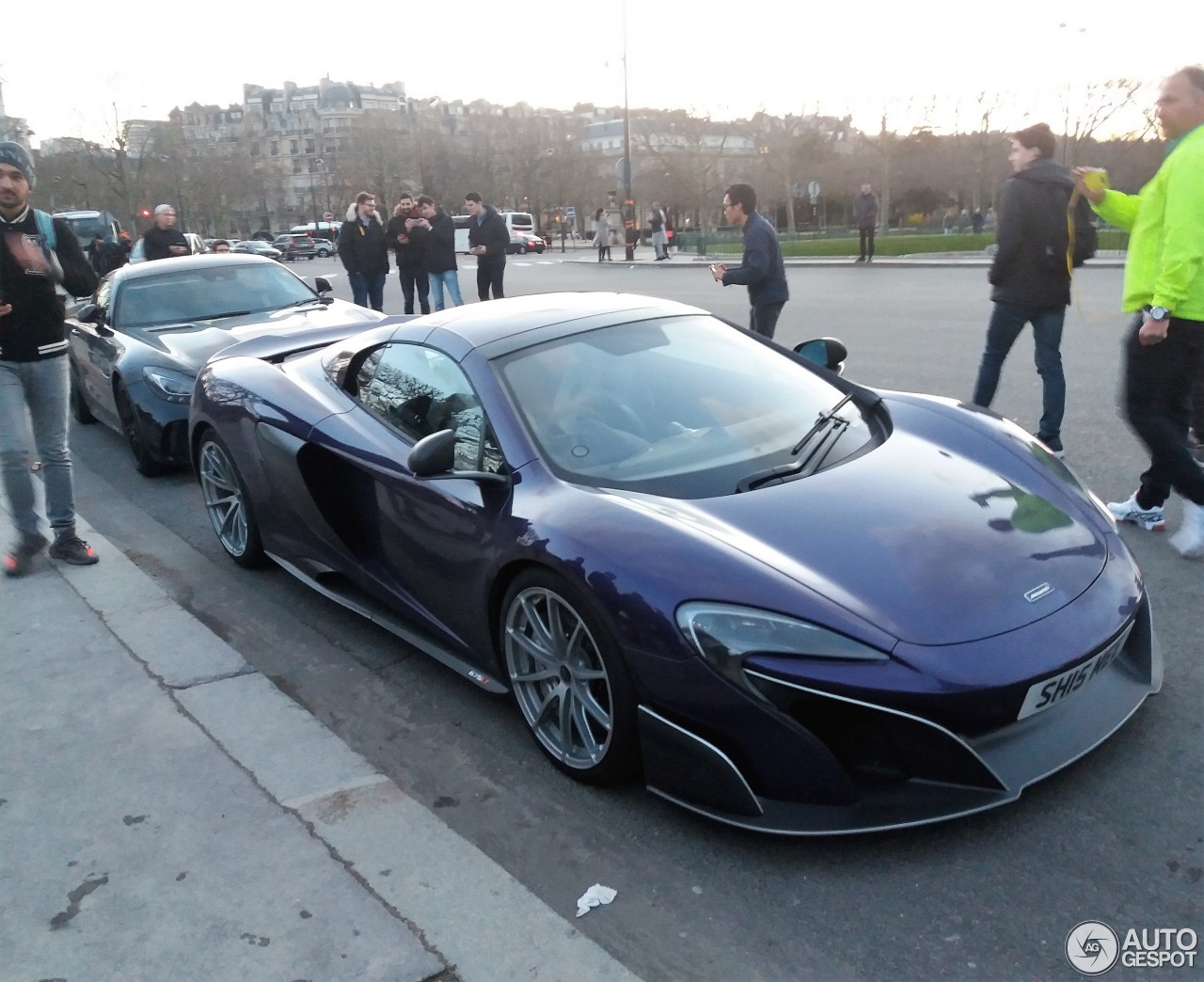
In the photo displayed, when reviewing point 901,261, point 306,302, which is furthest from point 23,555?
point 901,261

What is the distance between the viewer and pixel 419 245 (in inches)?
568

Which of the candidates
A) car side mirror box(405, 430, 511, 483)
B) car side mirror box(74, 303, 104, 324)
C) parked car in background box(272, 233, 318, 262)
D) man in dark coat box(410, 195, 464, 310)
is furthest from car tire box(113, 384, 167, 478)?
parked car in background box(272, 233, 318, 262)

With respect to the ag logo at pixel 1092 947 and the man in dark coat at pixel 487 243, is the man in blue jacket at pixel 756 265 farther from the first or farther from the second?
the man in dark coat at pixel 487 243

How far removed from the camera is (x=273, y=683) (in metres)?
4.07

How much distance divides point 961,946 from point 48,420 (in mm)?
4815

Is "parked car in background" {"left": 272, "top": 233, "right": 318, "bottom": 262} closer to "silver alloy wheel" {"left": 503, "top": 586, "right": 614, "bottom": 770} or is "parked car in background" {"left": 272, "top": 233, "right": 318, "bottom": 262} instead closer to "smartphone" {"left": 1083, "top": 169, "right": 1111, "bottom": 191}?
"smartphone" {"left": 1083, "top": 169, "right": 1111, "bottom": 191}

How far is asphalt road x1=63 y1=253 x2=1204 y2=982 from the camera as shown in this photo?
248 cm

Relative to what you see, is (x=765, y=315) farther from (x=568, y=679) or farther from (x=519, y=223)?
(x=519, y=223)

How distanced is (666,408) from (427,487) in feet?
2.90

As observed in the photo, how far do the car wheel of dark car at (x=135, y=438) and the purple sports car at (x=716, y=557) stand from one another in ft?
10.5

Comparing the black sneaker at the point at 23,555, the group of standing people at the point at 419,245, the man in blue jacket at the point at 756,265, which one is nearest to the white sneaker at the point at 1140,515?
the man in blue jacket at the point at 756,265

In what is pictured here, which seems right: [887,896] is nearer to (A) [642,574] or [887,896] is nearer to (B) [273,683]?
(A) [642,574]

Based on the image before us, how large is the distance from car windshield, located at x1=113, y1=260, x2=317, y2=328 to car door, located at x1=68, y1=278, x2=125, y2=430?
17cm

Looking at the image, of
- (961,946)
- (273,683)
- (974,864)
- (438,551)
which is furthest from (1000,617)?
(273,683)
